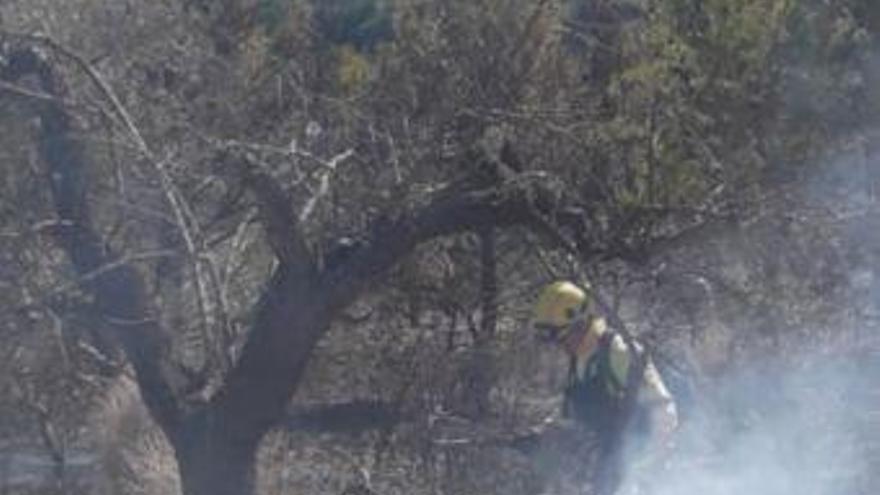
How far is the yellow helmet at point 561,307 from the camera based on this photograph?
10461 millimetres

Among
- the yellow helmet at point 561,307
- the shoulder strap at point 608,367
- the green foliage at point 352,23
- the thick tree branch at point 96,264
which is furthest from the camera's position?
the green foliage at point 352,23

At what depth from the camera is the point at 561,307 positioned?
10523 millimetres

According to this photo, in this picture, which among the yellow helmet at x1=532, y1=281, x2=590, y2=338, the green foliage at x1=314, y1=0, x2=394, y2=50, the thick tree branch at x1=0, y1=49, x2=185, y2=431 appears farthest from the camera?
the green foliage at x1=314, y1=0, x2=394, y2=50

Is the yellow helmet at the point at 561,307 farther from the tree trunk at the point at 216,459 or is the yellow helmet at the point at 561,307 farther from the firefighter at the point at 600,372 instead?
the tree trunk at the point at 216,459

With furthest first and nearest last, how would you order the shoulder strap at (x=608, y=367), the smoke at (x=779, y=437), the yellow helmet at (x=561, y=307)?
the smoke at (x=779, y=437) < the yellow helmet at (x=561, y=307) < the shoulder strap at (x=608, y=367)

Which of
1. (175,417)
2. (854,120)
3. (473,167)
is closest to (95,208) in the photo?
(175,417)

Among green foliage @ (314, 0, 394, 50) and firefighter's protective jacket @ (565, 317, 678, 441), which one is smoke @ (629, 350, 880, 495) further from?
green foliage @ (314, 0, 394, 50)

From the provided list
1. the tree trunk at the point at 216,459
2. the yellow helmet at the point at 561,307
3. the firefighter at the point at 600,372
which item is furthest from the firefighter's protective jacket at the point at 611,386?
the tree trunk at the point at 216,459

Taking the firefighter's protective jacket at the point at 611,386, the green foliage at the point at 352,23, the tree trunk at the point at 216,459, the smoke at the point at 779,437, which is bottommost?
the smoke at the point at 779,437

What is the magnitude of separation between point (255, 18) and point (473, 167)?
231cm

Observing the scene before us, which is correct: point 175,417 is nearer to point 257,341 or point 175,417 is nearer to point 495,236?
point 257,341

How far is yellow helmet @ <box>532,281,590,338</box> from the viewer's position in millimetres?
10461

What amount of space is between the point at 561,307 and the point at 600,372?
1.27 feet

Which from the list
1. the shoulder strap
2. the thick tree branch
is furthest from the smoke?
the thick tree branch
